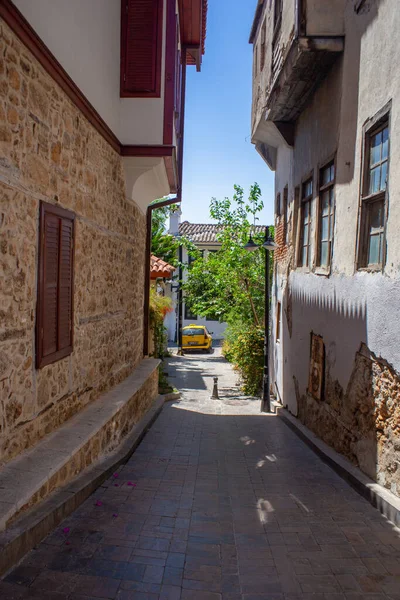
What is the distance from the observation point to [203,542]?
410 centimetres

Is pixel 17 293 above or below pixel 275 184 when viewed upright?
below

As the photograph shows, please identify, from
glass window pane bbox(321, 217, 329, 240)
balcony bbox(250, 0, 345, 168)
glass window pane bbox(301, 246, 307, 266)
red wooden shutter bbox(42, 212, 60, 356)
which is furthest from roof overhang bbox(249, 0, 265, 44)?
red wooden shutter bbox(42, 212, 60, 356)

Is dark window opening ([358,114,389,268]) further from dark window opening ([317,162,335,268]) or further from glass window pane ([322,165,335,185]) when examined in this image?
glass window pane ([322,165,335,185])

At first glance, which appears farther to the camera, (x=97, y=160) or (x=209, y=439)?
(x=209, y=439)

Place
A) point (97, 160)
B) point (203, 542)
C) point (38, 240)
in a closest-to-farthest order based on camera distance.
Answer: point (203, 542)
point (38, 240)
point (97, 160)

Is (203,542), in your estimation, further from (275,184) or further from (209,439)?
(275,184)

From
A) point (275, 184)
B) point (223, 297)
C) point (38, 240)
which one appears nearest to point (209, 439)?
point (38, 240)

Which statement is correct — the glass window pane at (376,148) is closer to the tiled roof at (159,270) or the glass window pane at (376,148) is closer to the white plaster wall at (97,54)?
the white plaster wall at (97,54)

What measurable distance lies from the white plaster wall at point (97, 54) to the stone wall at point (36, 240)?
1.22 ft

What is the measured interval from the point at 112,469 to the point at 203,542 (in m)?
1.93

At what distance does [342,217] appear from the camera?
700 centimetres

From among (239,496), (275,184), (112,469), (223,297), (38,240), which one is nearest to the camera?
(38,240)

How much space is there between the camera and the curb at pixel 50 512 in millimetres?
3250

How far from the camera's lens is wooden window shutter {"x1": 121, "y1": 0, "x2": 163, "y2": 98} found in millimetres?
7609
